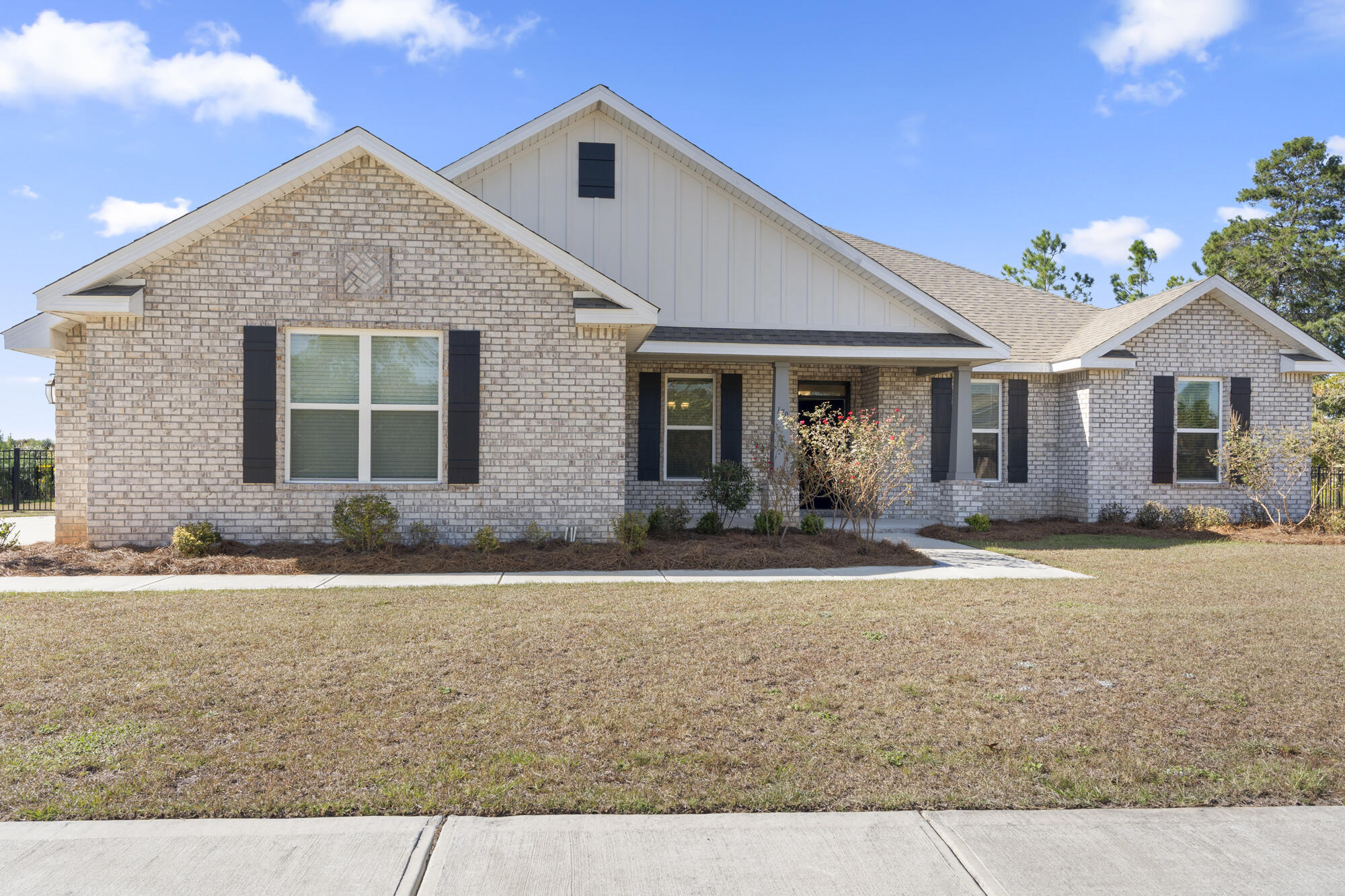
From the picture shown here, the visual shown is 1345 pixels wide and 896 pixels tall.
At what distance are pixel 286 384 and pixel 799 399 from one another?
929cm

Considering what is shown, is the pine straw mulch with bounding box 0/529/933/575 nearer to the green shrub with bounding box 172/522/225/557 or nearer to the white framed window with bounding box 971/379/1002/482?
the green shrub with bounding box 172/522/225/557

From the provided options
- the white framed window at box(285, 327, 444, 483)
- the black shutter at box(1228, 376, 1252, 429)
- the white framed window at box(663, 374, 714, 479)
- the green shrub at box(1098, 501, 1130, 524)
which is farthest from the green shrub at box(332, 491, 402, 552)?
the black shutter at box(1228, 376, 1252, 429)

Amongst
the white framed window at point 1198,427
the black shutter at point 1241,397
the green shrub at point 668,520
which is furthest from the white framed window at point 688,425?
the black shutter at point 1241,397

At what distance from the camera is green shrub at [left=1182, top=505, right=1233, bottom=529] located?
576 inches

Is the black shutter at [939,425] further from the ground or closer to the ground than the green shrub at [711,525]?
further from the ground

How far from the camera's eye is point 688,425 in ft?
47.8

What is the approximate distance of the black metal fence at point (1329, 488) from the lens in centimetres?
1482

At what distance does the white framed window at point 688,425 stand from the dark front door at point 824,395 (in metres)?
2.31

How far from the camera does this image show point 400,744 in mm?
3992

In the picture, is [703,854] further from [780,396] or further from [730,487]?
[780,396]

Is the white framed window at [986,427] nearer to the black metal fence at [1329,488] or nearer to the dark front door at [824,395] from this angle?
the dark front door at [824,395]

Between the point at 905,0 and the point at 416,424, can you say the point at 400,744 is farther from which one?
the point at 905,0

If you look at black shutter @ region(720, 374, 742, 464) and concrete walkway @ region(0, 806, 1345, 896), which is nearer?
concrete walkway @ region(0, 806, 1345, 896)

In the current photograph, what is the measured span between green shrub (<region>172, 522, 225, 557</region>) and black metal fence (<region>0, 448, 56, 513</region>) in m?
14.1
